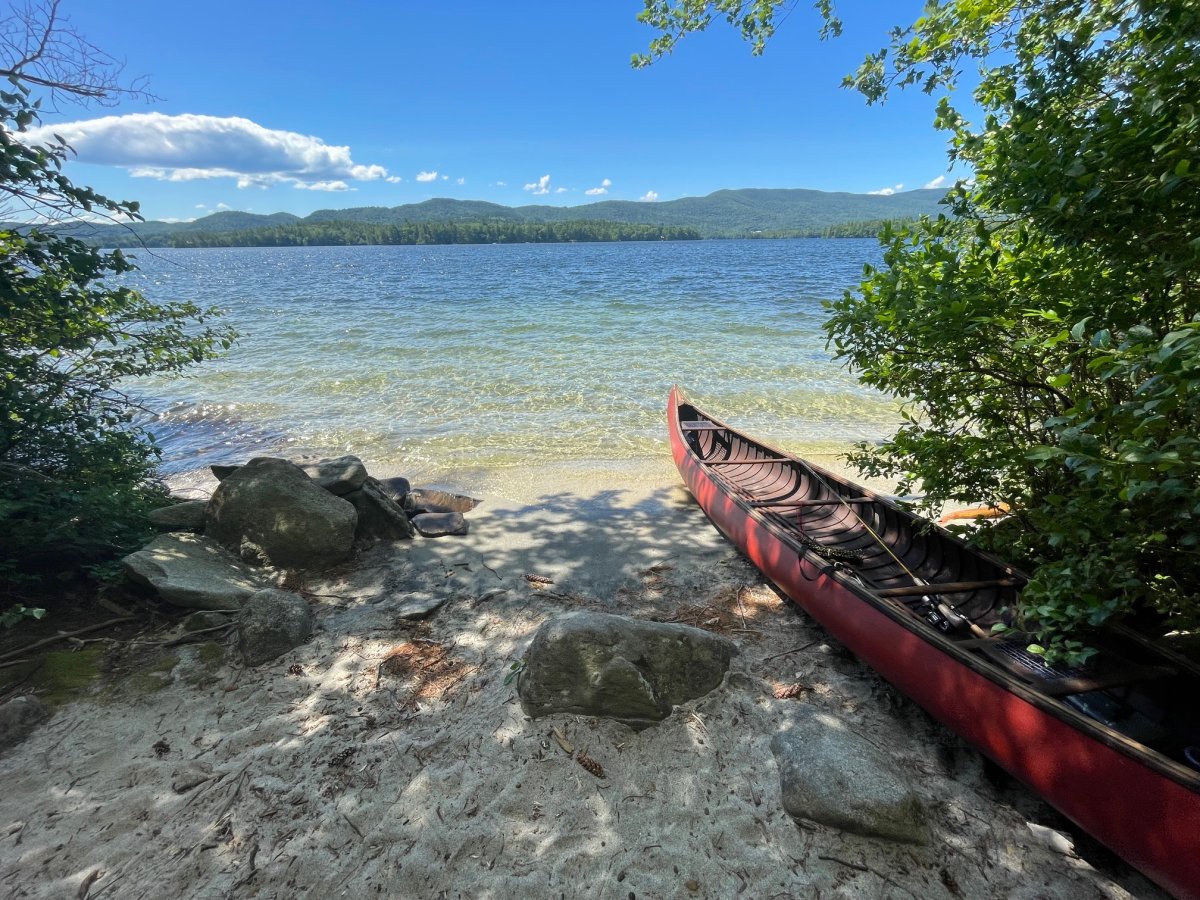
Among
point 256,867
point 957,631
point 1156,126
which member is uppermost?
point 1156,126

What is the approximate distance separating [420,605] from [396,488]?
3450 millimetres

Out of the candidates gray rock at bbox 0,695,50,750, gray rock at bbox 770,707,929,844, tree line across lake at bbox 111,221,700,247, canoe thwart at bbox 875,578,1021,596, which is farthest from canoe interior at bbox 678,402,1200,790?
tree line across lake at bbox 111,221,700,247

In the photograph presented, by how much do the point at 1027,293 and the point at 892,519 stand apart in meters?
3.15

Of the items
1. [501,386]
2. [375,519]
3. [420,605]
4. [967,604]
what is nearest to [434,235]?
[501,386]

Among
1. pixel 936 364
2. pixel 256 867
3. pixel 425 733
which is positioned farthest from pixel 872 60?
pixel 256 867

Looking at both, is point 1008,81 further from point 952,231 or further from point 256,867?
point 256,867

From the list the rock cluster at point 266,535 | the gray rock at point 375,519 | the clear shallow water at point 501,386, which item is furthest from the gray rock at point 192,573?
the clear shallow water at point 501,386

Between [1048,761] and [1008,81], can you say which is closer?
[1048,761]

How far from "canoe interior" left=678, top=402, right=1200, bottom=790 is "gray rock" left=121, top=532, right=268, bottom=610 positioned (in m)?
5.62

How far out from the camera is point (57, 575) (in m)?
5.11

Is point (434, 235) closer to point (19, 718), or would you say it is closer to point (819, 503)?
point (819, 503)

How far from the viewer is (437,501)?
8711 mm

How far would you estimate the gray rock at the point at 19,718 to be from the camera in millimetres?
3750

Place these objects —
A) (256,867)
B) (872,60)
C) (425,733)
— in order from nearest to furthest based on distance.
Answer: (256,867)
(425,733)
(872,60)
